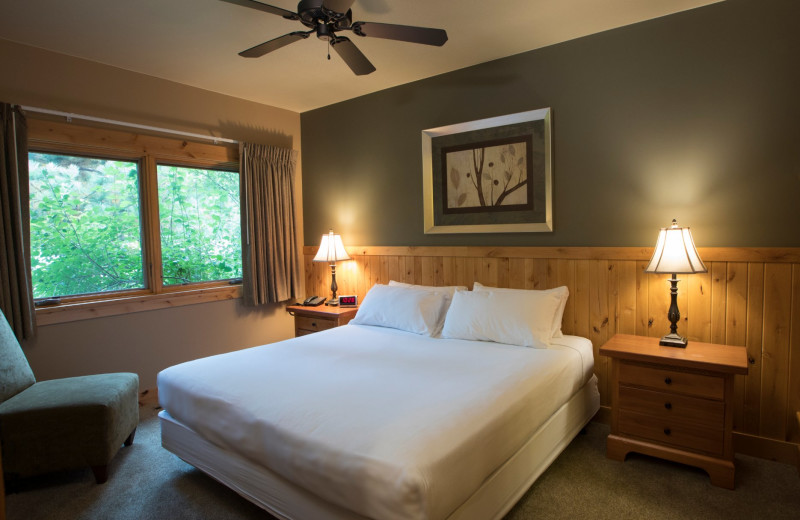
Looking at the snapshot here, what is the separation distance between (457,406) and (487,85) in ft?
7.97

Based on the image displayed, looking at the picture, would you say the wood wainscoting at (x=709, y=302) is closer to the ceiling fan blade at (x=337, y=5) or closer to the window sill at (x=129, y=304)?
the ceiling fan blade at (x=337, y=5)

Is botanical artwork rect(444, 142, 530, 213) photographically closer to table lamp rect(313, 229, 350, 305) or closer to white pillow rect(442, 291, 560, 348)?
white pillow rect(442, 291, 560, 348)

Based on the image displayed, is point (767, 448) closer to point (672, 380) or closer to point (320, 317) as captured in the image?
point (672, 380)

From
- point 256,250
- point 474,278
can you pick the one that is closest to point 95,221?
point 256,250

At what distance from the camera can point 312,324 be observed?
3.94 metres

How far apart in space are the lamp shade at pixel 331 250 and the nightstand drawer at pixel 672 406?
2487mm

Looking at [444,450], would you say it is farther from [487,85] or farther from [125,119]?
[125,119]

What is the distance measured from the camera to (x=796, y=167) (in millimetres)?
2326

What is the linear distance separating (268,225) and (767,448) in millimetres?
3896

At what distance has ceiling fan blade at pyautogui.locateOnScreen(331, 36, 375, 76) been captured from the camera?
2200mm

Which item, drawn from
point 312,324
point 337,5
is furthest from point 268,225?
point 337,5

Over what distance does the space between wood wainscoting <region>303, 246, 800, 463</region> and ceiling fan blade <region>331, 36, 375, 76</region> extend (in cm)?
157

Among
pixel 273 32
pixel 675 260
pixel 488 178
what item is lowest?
pixel 675 260

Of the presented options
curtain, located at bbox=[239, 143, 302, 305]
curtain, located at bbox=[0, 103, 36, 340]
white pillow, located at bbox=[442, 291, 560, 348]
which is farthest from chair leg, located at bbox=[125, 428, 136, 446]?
white pillow, located at bbox=[442, 291, 560, 348]
